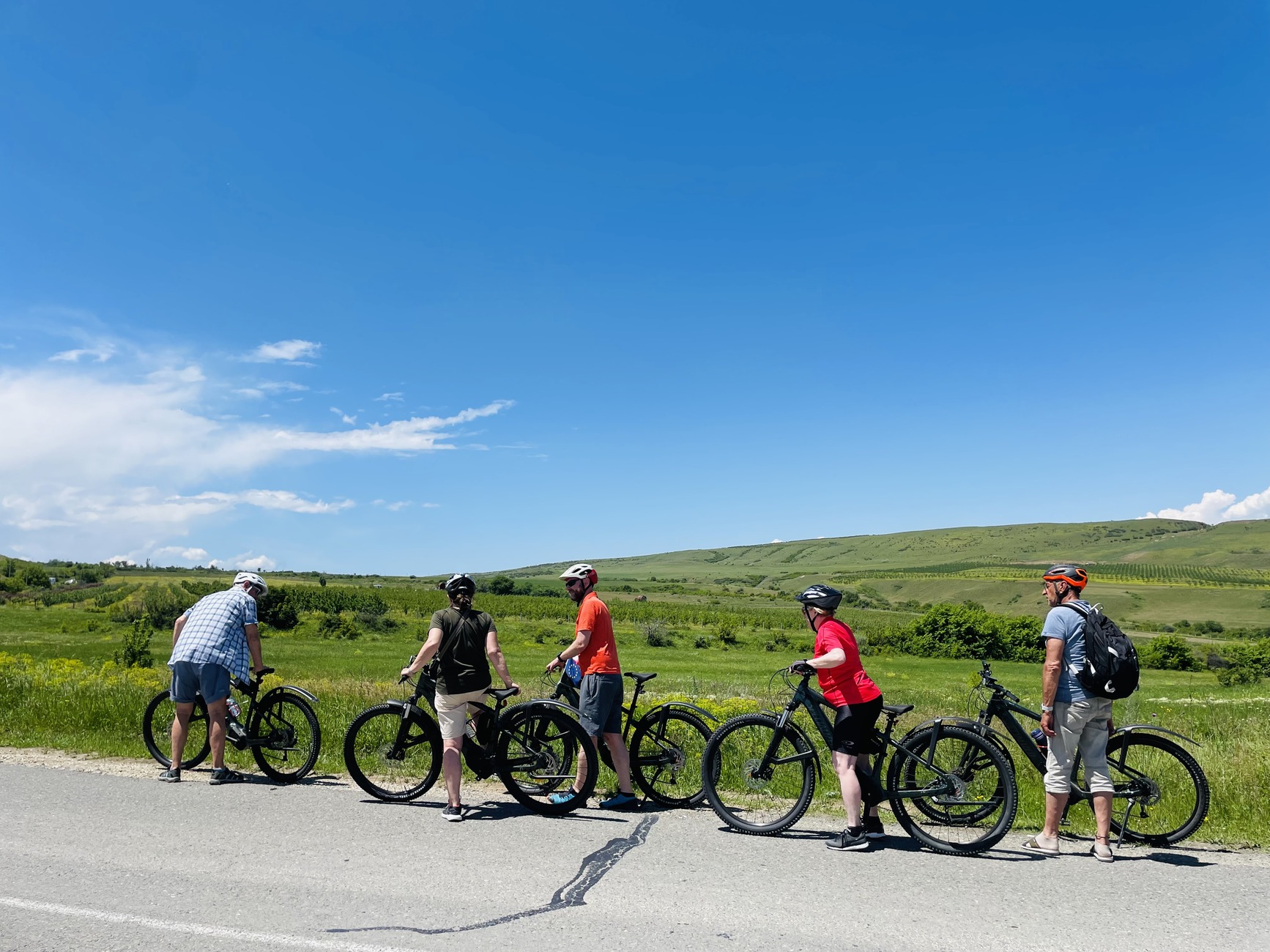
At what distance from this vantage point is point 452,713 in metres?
7.50

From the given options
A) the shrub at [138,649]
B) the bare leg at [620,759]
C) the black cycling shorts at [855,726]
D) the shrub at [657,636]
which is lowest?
the shrub at [657,636]

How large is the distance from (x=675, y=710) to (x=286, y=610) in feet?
288

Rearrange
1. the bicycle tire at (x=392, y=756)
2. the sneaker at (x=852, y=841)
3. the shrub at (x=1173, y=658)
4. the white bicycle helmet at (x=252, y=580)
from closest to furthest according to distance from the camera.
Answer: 1. the sneaker at (x=852, y=841)
2. the bicycle tire at (x=392, y=756)
3. the white bicycle helmet at (x=252, y=580)
4. the shrub at (x=1173, y=658)

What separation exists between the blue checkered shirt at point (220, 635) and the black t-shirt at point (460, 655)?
2650mm

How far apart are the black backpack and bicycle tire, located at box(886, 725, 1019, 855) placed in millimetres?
893

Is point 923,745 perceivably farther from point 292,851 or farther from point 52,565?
point 52,565

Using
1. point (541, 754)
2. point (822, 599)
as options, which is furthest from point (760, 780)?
point (541, 754)

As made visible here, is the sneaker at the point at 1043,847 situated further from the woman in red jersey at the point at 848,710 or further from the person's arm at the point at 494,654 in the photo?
the person's arm at the point at 494,654

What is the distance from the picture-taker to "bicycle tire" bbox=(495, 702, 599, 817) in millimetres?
7496

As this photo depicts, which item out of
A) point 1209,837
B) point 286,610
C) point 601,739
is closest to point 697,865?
point 601,739

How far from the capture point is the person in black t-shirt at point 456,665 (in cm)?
743

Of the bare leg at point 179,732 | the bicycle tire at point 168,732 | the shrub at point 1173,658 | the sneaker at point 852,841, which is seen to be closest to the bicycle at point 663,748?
the sneaker at point 852,841

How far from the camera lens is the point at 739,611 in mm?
126812

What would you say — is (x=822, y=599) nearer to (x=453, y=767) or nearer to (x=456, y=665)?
(x=456, y=665)
